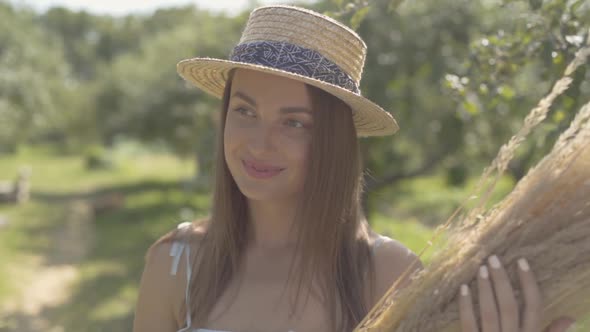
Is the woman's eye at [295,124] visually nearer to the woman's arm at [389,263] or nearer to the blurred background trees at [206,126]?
the woman's arm at [389,263]

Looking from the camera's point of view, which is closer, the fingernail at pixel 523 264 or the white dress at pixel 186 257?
the fingernail at pixel 523 264

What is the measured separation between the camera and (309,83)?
6.15 feet

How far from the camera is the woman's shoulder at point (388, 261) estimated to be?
2021 millimetres

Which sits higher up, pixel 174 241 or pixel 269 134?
pixel 269 134

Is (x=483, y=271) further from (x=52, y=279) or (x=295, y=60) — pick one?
(x=52, y=279)

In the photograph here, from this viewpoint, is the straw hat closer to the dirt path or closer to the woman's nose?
the woman's nose

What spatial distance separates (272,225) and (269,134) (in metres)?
0.41

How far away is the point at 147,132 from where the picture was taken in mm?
17578

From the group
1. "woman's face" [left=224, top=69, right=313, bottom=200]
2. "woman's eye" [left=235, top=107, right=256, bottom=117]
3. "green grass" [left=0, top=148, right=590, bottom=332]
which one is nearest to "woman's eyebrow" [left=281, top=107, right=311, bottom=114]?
"woman's face" [left=224, top=69, right=313, bottom=200]

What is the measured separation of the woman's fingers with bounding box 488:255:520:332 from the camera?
1428 millimetres

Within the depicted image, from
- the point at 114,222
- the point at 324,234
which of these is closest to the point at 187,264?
the point at 324,234

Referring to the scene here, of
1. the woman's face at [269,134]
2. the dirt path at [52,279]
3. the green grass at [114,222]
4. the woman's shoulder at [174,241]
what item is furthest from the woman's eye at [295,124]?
the dirt path at [52,279]

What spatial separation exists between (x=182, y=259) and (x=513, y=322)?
3.70 feet

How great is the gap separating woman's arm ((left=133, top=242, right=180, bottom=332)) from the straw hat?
68 cm
